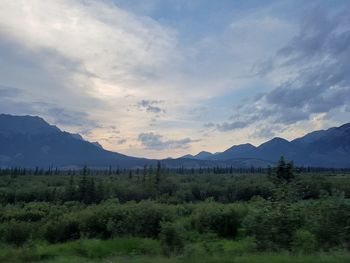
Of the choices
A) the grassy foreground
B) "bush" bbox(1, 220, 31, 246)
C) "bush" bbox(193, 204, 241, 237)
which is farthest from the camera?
"bush" bbox(193, 204, 241, 237)

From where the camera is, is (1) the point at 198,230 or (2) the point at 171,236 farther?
(1) the point at 198,230

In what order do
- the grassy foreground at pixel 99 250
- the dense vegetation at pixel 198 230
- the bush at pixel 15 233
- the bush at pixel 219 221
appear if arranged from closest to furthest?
the dense vegetation at pixel 198 230 < the grassy foreground at pixel 99 250 < the bush at pixel 15 233 < the bush at pixel 219 221

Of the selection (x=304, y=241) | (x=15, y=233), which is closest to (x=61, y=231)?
(x=15, y=233)

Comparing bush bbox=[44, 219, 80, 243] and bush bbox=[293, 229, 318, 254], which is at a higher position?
bush bbox=[293, 229, 318, 254]

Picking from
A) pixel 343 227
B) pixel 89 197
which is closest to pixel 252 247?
pixel 343 227

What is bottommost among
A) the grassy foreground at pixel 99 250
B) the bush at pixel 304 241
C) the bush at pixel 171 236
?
the grassy foreground at pixel 99 250

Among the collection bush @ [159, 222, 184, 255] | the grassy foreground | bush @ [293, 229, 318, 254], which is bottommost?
the grassy foreground

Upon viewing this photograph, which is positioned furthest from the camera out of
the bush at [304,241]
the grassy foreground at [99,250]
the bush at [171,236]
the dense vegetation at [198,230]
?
the bush at [171,236]

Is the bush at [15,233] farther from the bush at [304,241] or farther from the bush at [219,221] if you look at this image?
the bush at [304,241]

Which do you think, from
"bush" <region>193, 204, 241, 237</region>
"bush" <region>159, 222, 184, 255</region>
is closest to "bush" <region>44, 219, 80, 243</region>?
"bush" <region>193, 204, 241, 237</region>

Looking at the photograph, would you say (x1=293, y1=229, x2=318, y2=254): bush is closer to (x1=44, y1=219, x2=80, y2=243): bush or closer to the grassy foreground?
the grassy foreground

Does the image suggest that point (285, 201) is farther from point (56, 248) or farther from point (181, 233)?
point (56, 248)

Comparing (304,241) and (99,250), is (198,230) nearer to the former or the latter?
(99,250)

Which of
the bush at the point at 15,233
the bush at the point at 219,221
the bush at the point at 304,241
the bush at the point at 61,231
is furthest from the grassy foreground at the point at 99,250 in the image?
the bush at the point at 61,231
